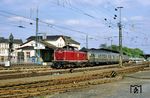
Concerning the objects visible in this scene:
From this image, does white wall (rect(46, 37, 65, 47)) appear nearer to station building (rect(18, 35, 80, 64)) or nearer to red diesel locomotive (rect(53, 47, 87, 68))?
station building (rect(18, 35, 80, 64))

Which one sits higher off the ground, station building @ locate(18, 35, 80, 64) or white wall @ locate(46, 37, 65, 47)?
white wall @ locate(46, 37, 65, 47)

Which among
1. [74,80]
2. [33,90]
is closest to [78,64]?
[74,80]

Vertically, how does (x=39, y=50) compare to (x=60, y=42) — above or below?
below

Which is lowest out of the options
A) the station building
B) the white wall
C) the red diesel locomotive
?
the red diesel locomotive

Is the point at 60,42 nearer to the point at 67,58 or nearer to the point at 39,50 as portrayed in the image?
the point at 39,50

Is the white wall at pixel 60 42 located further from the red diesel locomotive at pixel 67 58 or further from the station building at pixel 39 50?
the red diesel locomotive at pixel 67 58

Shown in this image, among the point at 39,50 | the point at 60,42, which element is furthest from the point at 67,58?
the point at 60,42

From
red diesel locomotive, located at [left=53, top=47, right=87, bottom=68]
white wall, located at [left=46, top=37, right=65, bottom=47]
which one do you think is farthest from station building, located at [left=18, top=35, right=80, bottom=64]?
red diesel locomotive, located at [left=53, top=47, right=87, bottom=68]

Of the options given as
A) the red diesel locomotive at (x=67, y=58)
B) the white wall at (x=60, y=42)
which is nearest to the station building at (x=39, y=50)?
the white wall at (x=60, y=42)

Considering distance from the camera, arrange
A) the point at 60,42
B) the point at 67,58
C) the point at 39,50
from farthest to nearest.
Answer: the point at 60,42 → the point at 39,50 → the point at 67,58

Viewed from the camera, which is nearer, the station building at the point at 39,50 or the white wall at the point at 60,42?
the station building at the point at 39,50

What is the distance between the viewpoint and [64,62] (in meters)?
51.5

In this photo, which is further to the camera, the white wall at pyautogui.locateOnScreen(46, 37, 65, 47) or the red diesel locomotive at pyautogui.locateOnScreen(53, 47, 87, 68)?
the white wall at pyautogui.locateOnScreen(46, 37, 65, 47)

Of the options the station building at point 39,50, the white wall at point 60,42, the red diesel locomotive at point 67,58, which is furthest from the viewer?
the white wall at point 60,42
